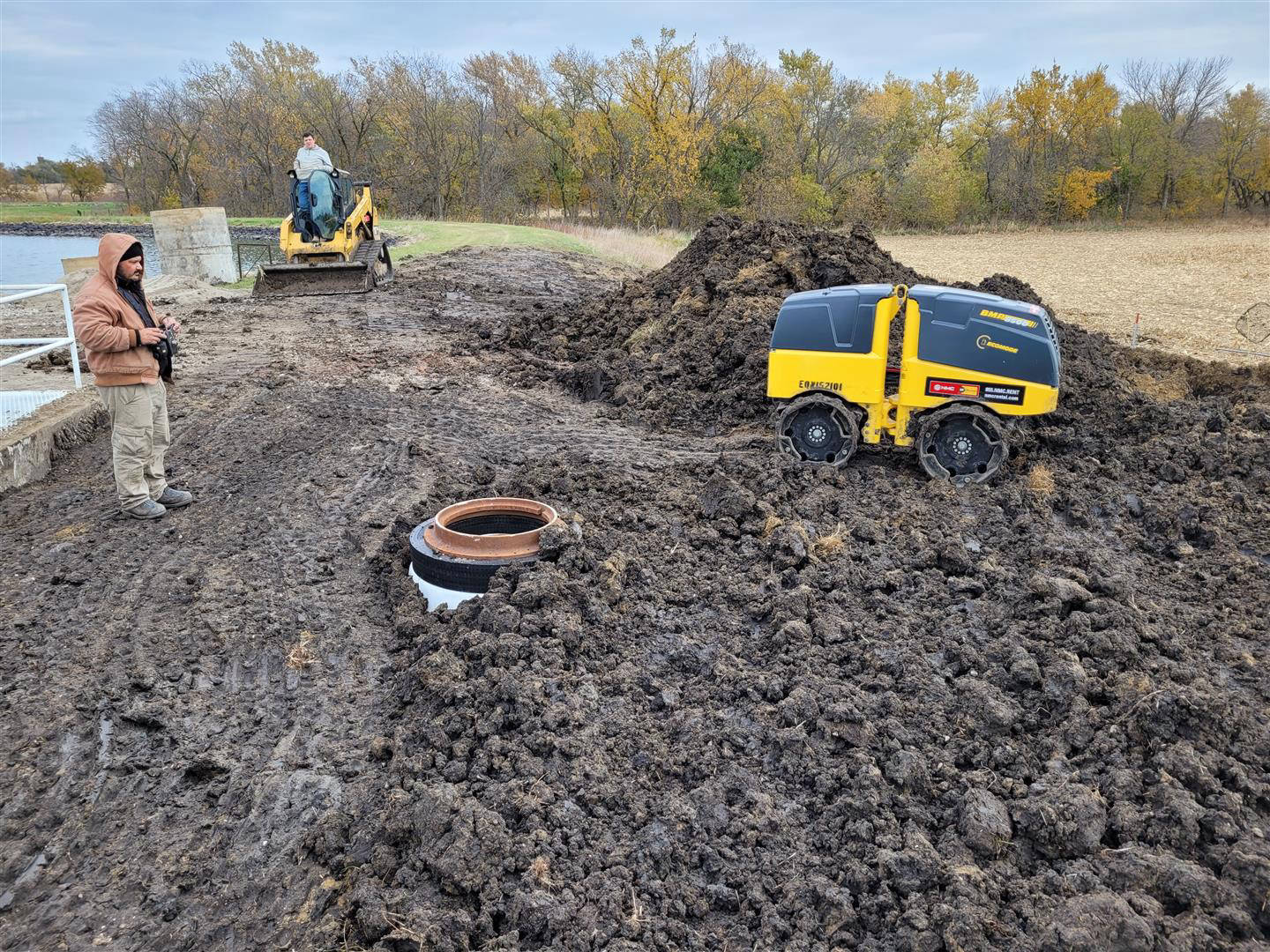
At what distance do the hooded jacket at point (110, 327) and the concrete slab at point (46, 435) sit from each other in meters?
1.76

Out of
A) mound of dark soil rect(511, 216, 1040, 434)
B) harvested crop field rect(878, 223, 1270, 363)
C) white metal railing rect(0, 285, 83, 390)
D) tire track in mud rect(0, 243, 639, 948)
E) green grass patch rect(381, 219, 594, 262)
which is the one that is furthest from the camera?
green grass patch rect(381, 219, 594, 262)

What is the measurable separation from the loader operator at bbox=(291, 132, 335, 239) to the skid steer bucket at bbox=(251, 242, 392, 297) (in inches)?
32.6

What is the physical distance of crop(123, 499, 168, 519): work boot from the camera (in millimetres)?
6980

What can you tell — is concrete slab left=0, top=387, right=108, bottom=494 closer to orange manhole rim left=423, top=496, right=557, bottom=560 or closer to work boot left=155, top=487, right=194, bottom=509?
work boot left=155, top=487, right=194, bottom=509

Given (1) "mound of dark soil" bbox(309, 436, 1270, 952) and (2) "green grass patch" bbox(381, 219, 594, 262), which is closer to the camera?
(1) "mound of dark soil" bbox(309, 436, 1270, 952)

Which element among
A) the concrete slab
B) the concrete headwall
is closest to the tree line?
the concrete headwall

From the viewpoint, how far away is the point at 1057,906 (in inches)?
129

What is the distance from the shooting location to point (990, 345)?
737 cm

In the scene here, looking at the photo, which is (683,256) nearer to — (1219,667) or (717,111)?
(1219,667)

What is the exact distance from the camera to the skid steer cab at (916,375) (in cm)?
737

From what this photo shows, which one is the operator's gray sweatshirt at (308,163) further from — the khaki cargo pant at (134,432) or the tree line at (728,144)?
the tree line at (728,144)

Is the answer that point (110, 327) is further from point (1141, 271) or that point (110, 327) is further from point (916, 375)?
point (1141, 271)

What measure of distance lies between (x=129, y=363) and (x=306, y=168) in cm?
1060

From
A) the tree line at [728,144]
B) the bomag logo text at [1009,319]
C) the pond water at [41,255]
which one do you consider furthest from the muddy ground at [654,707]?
the tree line at [728,144]
